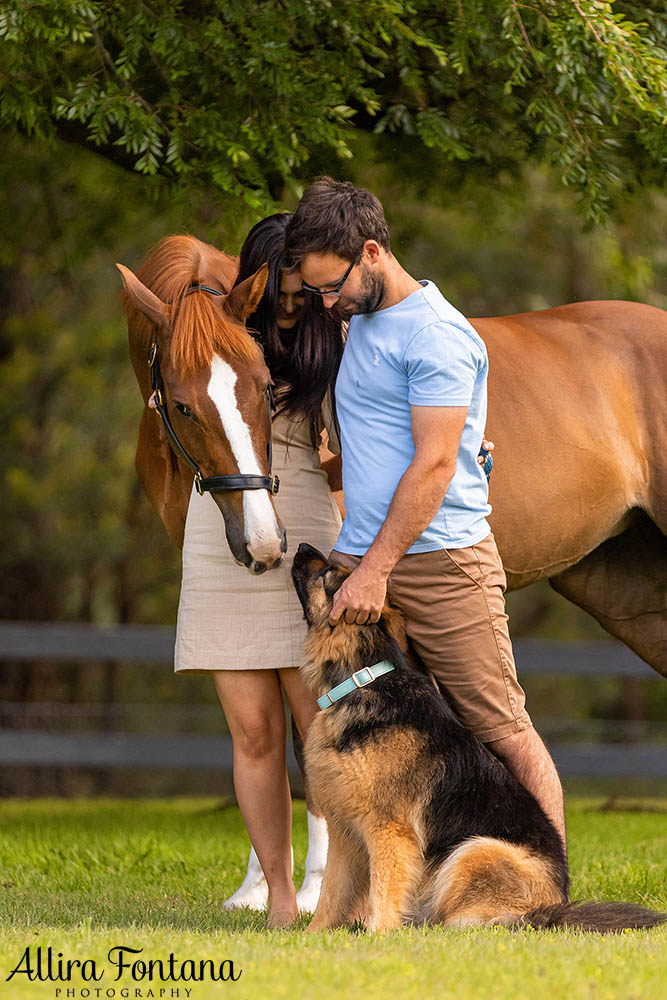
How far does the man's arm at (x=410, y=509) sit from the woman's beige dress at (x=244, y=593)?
1.78 ft

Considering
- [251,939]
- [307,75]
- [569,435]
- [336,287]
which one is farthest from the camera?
[307,75]

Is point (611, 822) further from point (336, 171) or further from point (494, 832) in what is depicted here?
point (494, 832)

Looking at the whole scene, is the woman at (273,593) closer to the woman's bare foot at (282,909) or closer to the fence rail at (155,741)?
the woman's bare foot at (282,909)

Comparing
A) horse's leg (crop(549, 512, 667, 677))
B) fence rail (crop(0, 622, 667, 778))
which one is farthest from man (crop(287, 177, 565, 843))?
fence rail (crop(0, 622, 667, 778))

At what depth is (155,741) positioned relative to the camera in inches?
439

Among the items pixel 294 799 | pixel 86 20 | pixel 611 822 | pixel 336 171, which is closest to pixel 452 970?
pixel 86 20

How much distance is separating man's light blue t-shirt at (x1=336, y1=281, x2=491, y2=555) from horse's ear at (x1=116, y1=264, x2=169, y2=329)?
2.34 feet

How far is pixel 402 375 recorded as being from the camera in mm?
4219

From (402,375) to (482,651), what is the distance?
100 cm

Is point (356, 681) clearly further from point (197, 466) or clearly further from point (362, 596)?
point (197, 466)

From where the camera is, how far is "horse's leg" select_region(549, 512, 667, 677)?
269 inches

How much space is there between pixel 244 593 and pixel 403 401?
0.97 metres

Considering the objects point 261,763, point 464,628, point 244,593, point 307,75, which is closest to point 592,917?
point 464,628

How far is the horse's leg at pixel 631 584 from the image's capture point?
6.83 metres
